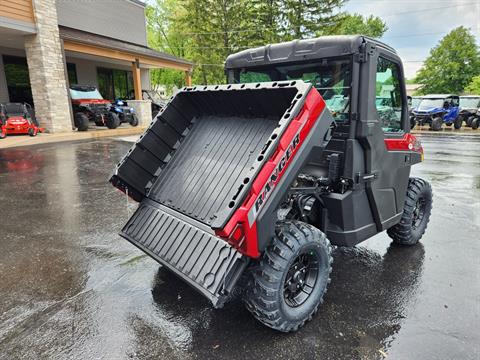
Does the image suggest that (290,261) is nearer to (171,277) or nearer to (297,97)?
(297,97)

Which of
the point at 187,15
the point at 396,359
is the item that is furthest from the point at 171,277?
the point at 187,15

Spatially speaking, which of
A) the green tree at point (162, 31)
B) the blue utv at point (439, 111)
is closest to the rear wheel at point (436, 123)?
the blue utv at point (439, 111)

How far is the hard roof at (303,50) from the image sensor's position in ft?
9.20

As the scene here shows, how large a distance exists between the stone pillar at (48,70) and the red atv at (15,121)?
760 millimetres

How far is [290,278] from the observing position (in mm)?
2660

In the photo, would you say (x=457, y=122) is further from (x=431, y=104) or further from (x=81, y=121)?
(x=81, y=121)

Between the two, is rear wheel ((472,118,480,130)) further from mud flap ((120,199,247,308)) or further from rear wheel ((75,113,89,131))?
mud flap ((120,199,247,308))

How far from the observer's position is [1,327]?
268 centimetres

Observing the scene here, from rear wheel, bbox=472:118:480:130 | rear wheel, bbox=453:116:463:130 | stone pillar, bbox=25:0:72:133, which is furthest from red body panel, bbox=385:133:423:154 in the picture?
rear wheel, bbox=472:118:480:130

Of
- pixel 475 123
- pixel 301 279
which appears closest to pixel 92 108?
pixel 301 279

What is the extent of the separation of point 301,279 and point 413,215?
212 cm

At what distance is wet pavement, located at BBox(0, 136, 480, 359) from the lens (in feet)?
8.00

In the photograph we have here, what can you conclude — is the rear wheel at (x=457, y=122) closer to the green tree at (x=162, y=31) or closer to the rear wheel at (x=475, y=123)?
the rear wheel at (x=475, y=123)

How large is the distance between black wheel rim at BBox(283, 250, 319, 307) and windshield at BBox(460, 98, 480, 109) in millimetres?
23943
